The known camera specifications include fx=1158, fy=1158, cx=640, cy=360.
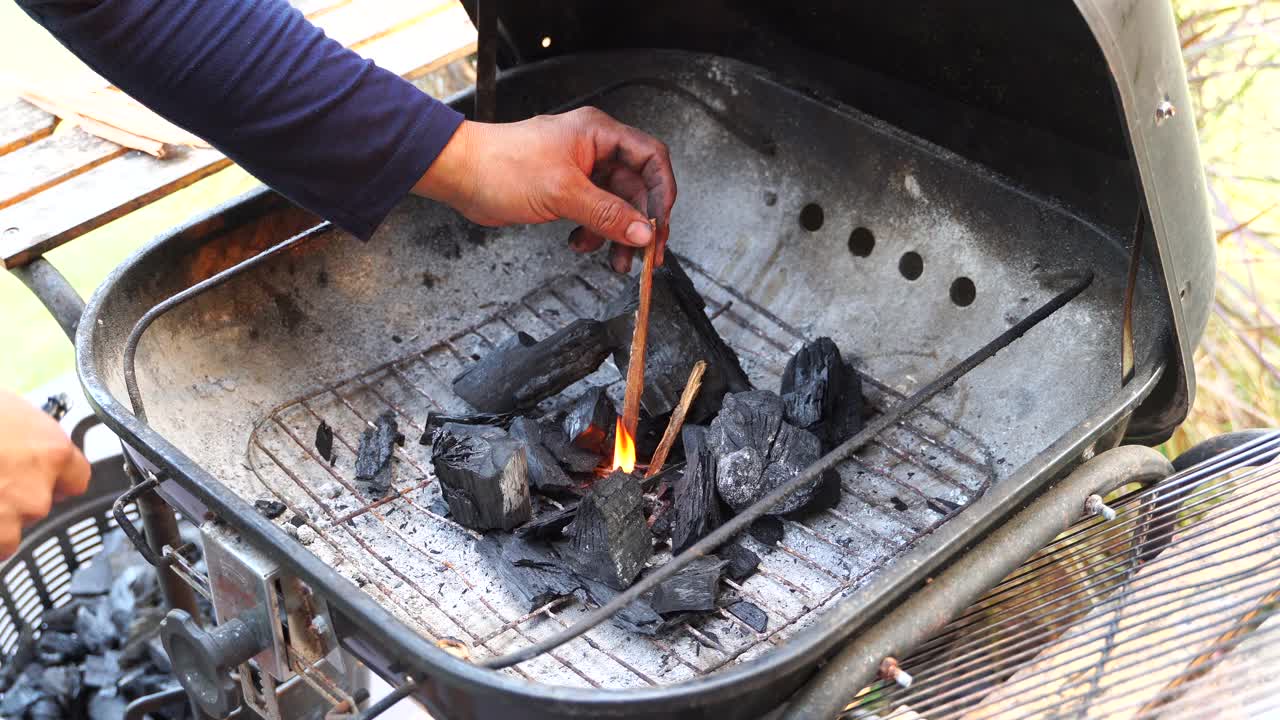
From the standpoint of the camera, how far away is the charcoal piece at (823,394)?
4.97 ft

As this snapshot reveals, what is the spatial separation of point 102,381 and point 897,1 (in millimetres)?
1108

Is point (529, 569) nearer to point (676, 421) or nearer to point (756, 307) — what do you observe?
point (676, 421)

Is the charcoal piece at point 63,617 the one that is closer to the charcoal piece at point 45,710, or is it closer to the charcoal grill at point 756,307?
the charcoal piece at point 45,710

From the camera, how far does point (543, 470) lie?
145cm

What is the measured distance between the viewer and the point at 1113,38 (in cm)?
104

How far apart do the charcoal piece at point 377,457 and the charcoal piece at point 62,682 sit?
37.3 inches

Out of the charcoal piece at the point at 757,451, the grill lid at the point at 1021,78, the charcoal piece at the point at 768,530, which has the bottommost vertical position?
the charcoal piece at the point at 768,530

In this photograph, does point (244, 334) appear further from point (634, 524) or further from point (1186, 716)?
point (1186, 716)

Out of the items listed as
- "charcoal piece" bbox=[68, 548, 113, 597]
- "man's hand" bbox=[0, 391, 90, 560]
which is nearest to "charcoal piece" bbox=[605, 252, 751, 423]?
"man's hand" bbox=[0, 391, 90, 560]

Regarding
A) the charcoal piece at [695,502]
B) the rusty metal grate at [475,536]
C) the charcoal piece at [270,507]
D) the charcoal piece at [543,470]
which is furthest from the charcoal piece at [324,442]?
the charcoal piece at [695,502]

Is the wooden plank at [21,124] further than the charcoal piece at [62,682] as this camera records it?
No

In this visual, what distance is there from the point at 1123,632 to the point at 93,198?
1.51 m

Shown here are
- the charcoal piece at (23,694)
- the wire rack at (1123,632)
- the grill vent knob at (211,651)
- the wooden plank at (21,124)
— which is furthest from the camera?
the charcoal piece at (23,694)

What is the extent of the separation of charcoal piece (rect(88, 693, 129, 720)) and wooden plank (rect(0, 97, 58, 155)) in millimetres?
971
